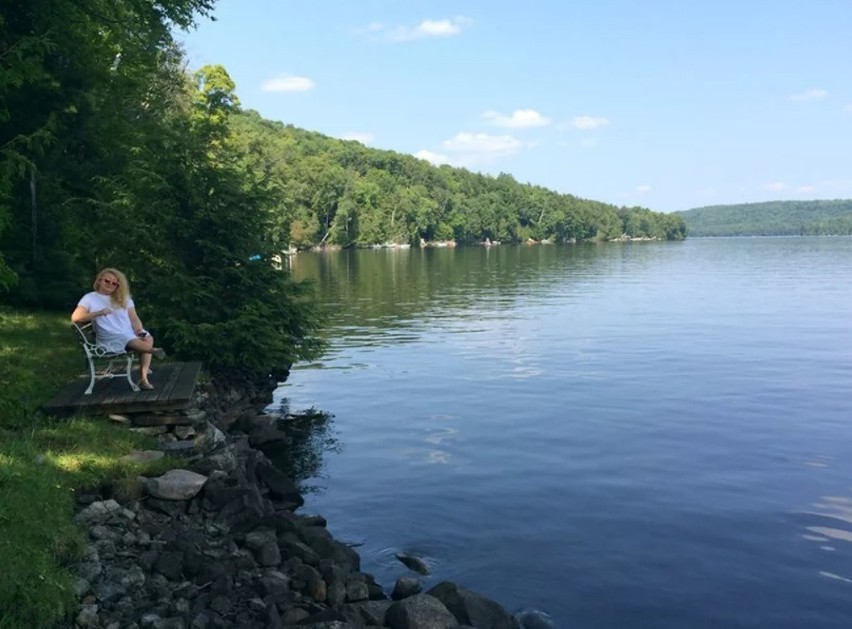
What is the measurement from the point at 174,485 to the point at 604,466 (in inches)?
302

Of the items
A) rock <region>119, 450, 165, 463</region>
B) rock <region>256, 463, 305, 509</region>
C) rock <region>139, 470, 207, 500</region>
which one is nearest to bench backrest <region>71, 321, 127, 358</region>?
rock <region>119, 450, 165, 463</region>

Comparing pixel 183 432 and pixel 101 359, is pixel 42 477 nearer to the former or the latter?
pixel 183 432

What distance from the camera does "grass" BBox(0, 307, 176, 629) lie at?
560 centimetres

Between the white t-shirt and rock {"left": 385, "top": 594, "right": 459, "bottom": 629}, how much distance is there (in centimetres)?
651

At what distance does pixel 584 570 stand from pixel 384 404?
32.2 ft

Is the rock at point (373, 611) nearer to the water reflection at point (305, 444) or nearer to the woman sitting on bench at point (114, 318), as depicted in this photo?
the water reflection at point (305, 444)

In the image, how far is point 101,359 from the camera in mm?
12359

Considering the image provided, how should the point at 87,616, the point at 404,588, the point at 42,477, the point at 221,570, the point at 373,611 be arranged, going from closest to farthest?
the point at 87,616, the point at 221,570, the point at 373,611, the point at 42,477, the point at 404,588

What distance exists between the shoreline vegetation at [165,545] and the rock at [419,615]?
13 millimetres

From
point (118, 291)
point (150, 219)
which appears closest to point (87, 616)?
point (118, 291)

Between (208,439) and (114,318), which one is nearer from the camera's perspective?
(208,439)

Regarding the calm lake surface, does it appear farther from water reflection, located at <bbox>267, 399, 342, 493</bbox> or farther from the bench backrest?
the bench backrest

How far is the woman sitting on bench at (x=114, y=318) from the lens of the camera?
11.3 m

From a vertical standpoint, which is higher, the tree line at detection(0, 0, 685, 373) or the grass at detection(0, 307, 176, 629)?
the tree line at detection(0, 0, 685, 373)
